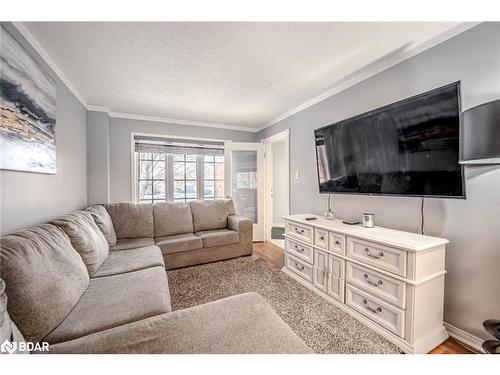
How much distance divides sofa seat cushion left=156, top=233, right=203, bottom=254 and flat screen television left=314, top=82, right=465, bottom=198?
1.97 m

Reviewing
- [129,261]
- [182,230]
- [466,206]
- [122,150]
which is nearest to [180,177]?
[122,150]

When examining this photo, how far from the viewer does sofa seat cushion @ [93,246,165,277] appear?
64.2 inches

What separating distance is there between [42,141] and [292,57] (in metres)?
2.27

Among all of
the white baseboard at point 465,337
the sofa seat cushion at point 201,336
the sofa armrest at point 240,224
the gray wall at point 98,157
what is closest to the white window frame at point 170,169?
the gray wall at point 98,157

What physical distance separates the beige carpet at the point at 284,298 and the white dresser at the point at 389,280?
0.12 m

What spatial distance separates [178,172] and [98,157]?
1.25 m

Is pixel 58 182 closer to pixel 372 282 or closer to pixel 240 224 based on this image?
pixel 240 224

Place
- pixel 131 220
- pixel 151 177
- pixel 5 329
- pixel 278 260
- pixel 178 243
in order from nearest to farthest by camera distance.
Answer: pixel 5 329, pixel 178 243, pixel 131 220, pixel 278 260, pixel 151 177

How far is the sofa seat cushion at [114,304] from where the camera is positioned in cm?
96

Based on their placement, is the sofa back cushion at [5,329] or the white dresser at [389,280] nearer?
the sofa back cushion at [5,329]

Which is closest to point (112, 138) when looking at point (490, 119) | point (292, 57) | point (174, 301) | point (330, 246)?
point (174, 301)

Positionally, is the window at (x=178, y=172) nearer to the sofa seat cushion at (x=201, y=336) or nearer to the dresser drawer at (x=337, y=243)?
the dresser drawer at (x=337, y=243)

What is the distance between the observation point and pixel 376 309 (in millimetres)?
1481

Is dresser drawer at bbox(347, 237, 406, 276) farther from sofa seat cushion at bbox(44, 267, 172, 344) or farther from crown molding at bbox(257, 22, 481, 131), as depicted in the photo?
crown molding at bbox(257, 22, 481, 131)
